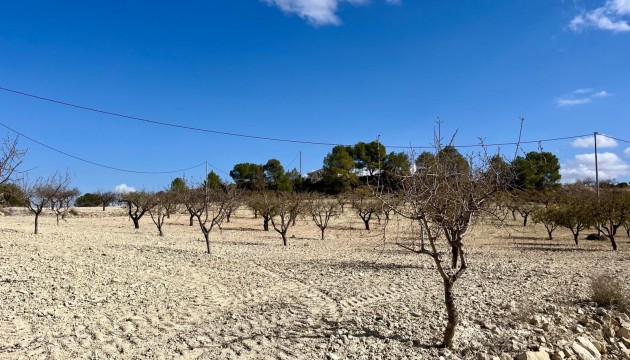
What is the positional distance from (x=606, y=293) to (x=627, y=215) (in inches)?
642

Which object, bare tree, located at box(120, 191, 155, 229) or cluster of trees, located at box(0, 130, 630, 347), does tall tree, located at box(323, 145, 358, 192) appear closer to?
cluster of trees, located at box(0, 130, 630, 347)

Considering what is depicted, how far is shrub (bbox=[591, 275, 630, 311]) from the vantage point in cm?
869

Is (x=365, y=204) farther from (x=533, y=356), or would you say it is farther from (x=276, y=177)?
(x=533, y=356)

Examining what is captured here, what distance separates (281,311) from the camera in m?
8.10

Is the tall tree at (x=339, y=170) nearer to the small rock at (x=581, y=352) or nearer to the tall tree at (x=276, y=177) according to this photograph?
the tall tree at (x=276, y=177)

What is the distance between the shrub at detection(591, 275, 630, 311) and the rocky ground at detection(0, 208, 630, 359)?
0.79ft

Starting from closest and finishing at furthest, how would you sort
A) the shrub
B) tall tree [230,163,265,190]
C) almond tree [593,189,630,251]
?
the shrub, almond tree [593,189,630,251], tall tree [230,163,265,190]

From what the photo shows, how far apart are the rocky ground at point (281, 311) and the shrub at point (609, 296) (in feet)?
0.79

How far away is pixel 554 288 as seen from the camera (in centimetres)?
1047

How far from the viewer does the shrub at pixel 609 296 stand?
28.5ft

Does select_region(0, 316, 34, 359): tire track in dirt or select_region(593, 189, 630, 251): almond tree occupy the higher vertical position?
select_region(593, 189, 630, 251): almond tree

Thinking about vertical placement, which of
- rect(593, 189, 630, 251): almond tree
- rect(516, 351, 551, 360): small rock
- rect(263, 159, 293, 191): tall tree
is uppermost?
rect(263, 159, 293, 191): tall tree

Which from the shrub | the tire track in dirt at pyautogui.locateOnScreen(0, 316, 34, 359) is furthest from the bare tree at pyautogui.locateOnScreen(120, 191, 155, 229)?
the shrub

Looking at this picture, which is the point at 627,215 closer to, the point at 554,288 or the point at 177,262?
the point at 554,288
